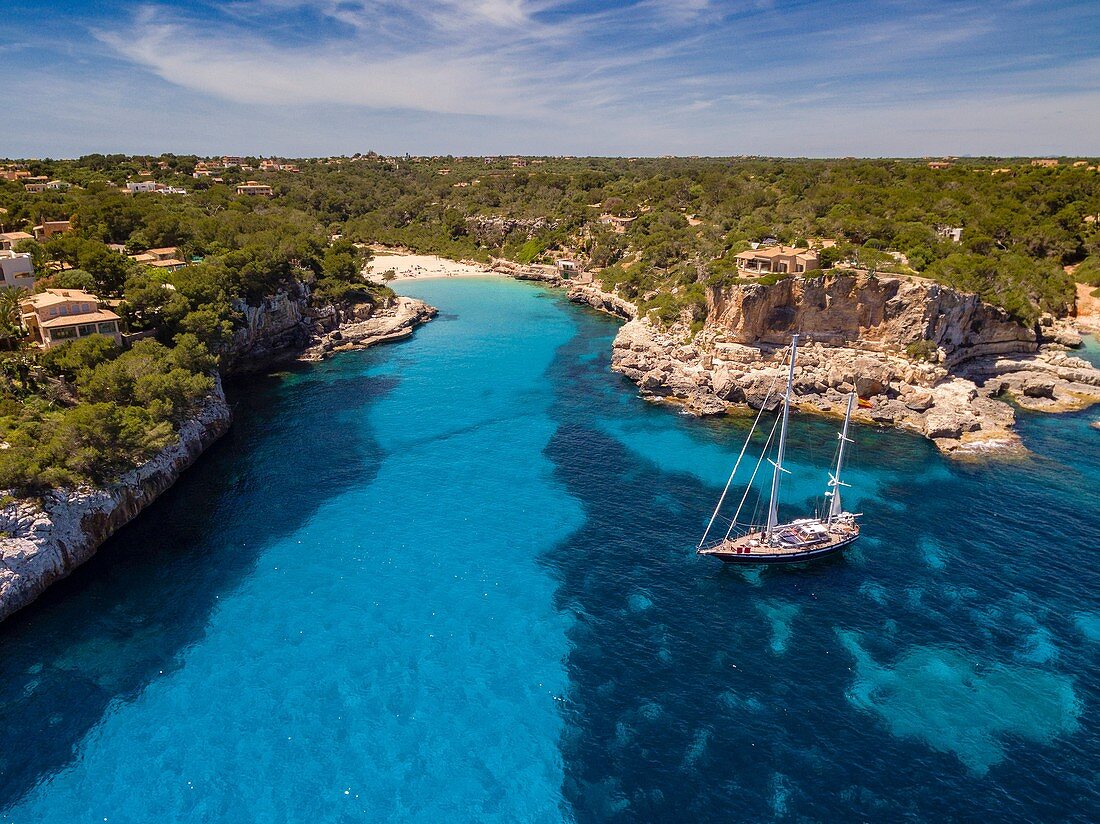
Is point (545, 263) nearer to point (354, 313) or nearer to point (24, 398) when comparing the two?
point (354, 313)

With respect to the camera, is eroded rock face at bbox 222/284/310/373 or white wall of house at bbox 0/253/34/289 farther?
eroded rock face at bbox 222/284/310/373

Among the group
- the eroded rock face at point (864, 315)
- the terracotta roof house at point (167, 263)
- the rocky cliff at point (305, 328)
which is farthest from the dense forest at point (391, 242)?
the eroded rock face at point (864, 315)

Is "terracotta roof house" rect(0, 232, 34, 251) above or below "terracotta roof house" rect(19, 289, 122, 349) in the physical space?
above

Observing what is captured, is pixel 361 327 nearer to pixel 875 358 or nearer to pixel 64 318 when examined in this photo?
pixel 64 318

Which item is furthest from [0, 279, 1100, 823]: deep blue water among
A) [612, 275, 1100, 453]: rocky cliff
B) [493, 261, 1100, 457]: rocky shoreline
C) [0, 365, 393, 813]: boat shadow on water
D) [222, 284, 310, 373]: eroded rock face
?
[222, 284, 310, 373]: eroded rock face

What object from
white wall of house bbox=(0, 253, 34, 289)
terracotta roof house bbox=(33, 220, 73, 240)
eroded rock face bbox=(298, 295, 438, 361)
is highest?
terracotta roof house bbox=(33, 220, 73, 240)

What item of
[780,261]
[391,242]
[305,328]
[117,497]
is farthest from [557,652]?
[391,242]

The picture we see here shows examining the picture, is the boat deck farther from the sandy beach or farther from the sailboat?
the sandy beach
